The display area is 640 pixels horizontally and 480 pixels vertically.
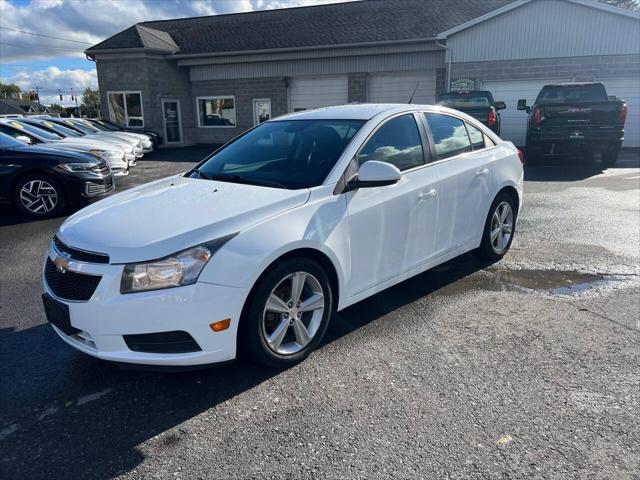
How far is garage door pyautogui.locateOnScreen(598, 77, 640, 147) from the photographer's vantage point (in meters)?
17.5

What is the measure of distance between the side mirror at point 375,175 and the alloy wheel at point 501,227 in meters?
2.11

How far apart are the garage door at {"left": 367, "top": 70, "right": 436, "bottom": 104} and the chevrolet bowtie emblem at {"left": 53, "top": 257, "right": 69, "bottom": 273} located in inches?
744

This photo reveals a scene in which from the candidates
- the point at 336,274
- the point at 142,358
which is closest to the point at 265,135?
the point at 336,274

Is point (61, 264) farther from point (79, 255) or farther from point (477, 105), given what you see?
point (477, 105)

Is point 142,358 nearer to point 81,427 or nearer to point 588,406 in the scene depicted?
point 81,427

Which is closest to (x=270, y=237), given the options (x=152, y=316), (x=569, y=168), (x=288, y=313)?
(x=288, y=313)

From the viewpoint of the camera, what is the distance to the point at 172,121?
23625 mm

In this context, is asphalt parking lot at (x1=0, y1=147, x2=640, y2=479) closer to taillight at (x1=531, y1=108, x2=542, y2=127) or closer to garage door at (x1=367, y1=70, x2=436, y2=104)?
taillight at (x1=531, y1=108, x2=542, y2=127)

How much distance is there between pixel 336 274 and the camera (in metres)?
3.54

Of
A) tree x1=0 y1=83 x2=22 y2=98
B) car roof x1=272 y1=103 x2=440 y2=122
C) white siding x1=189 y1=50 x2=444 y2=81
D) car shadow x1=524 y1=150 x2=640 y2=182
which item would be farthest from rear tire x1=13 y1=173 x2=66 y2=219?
tree x1=0 y1=83 x2=22 y2=98

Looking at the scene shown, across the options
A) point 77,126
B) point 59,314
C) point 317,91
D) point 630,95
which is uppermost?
point 317,91

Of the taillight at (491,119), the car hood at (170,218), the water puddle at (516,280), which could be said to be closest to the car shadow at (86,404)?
the car hood at (170,218)

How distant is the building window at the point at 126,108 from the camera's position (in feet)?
74.5

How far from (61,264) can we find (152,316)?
0.79 m
